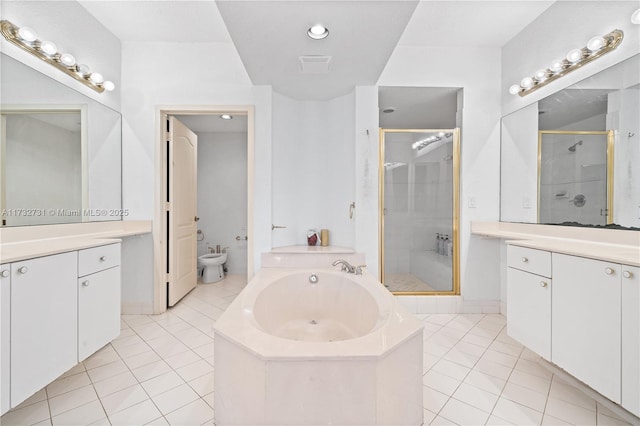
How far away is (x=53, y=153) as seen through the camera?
1784 millimetres

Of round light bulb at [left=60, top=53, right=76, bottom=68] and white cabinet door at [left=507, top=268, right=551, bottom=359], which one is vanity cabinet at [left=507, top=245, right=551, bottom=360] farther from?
round light bulb at [left=60, top=53, right=76, bottom=68]

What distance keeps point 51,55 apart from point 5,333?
70.3 inches

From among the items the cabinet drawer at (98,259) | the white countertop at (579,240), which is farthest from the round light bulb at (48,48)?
the white countertop at (579,240)

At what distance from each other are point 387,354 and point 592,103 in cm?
217

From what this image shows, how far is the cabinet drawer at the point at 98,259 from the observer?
1.47m

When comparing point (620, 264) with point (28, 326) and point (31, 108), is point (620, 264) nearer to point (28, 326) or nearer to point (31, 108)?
point (28, 326)

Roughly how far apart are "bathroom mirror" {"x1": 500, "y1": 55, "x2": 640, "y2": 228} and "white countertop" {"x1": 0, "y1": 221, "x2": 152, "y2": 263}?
314cm

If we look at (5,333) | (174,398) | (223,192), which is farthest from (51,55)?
(223,192)

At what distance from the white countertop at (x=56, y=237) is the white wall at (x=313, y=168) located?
1.32 meters

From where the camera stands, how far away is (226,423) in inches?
41.7

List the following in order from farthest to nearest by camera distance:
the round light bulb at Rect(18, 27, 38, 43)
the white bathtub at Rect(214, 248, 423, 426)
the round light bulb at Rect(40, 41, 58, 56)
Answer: the round light bulb at Rect(40, 41, 58, 56), the round light bulb at Rect(18, 27, 38, 43), the white bathtub at Rect(214, 248, 423, 426)

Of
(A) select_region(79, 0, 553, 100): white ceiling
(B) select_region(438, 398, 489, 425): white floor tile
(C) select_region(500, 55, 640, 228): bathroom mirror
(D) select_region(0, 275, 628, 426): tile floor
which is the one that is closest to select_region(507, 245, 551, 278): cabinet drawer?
(C) select_region(500, 55, 640, 228): bathroom mirror

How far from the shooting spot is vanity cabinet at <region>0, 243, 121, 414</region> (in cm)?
111

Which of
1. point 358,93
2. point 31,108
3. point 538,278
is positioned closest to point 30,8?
point 31,108
